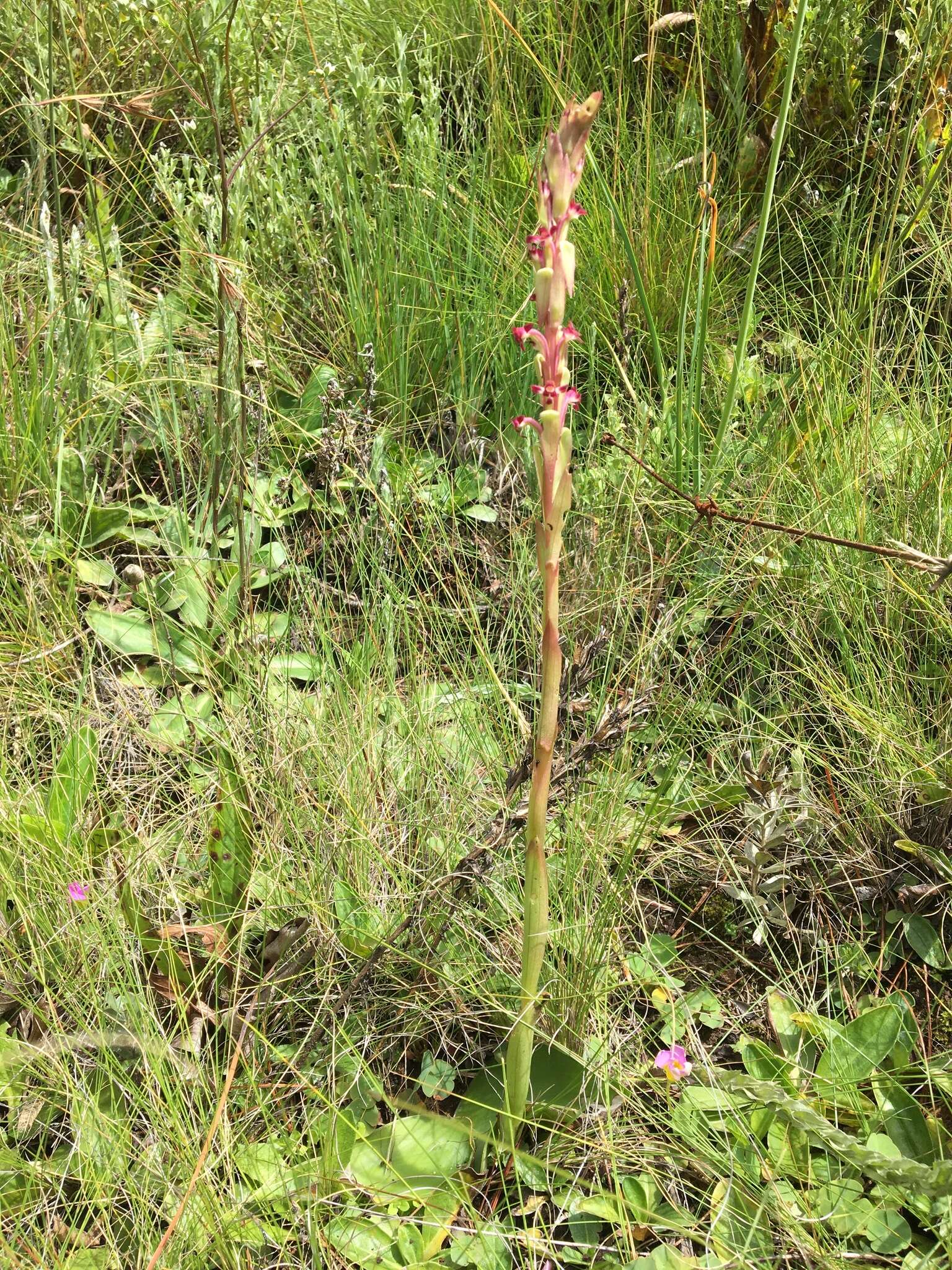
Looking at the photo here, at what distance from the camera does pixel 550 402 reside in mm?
→ 982

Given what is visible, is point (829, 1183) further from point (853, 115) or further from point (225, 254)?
point (853, 115)

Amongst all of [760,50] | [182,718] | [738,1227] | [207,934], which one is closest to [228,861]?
[207,934]

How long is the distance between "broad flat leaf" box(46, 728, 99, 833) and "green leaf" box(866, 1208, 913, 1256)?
45.9 inches

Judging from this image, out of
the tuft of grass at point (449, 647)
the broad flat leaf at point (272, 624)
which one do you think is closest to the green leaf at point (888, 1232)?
the tuft of grass at point (449, 647)

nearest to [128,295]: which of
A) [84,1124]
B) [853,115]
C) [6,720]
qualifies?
[6,720]

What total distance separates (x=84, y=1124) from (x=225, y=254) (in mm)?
1476

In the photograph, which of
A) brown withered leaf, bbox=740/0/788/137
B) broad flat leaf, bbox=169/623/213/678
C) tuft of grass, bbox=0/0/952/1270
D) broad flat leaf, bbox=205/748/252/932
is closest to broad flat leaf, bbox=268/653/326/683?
tuft of grass, bbox=0/0/952/1270

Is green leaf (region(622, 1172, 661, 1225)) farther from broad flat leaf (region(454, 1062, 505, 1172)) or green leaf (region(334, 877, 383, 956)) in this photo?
green leaf (region(334, 877, 383, 956))

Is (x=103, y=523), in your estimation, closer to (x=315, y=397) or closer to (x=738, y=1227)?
(x=315, y=397)

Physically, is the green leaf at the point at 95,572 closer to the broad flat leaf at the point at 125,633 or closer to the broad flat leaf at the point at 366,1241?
the broad flat leaf at the point at 125,633

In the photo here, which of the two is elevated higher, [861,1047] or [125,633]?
[125,633]

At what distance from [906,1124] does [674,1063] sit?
0.29 m

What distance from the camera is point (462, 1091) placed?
4.79 ft

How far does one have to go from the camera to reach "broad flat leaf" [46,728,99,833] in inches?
62.9
